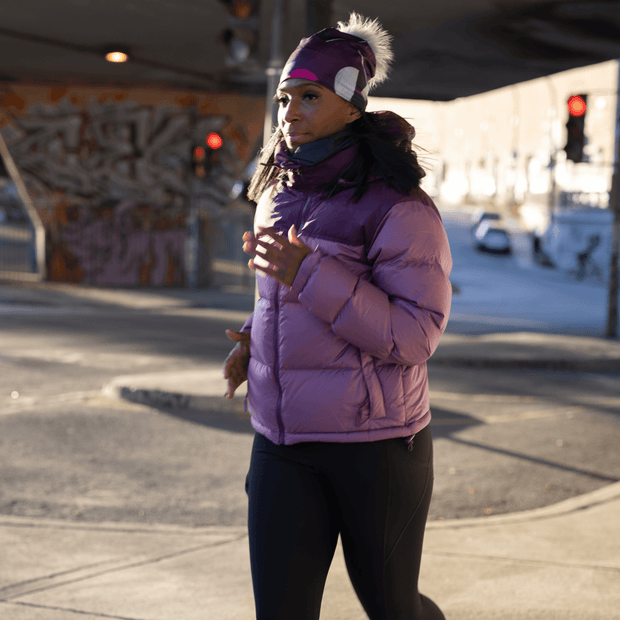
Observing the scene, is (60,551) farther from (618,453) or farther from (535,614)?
(618,453)

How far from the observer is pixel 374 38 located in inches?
94.7

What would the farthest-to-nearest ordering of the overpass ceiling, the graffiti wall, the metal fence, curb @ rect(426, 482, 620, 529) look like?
the metal fence < the graffiti wall < the overpass ceiling < curb @ rect(426, 482, 620, 529)

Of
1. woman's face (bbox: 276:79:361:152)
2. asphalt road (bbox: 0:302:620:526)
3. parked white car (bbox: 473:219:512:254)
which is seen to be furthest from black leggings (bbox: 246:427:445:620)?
parked white car (bbox: 473:219:512:254)

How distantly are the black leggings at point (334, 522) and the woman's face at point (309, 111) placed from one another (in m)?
0.79

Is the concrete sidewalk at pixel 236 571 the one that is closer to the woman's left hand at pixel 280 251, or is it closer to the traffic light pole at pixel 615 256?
the woman's left hand at pixel 280 251

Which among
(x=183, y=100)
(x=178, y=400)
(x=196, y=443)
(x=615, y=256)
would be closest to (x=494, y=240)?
(x=183, y=100)

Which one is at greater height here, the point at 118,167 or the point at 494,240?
the point at 118,167

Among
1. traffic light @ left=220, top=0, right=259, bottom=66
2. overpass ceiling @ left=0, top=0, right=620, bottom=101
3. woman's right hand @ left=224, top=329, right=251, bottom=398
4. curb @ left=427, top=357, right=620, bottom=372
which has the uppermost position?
overpass ceiling @ left=0, top=0, right=620, bottom=101

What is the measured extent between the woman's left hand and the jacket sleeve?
0.07 feet

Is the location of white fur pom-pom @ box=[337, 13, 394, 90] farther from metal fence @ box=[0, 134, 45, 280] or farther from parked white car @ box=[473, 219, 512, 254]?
parked white car @ box=[473, 219, 512, 254]

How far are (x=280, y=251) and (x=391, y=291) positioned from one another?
29 centimetres

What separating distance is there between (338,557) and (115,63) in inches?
595

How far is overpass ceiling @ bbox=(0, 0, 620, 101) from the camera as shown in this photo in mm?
11320

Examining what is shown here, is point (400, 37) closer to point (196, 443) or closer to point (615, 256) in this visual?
point (615, 256)
